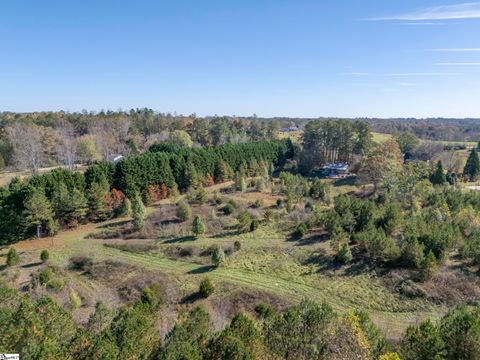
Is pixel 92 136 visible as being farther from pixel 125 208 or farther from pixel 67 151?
pixel 125 208

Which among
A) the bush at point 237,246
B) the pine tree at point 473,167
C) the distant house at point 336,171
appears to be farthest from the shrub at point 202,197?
the pine tree at point 473,167

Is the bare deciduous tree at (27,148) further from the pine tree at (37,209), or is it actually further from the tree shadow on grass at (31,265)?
the tree shadow on grass at (31,265)

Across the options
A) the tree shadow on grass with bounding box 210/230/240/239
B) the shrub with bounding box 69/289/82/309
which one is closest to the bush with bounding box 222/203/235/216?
the tree shadow on grass with bounding box 210/230/240/239

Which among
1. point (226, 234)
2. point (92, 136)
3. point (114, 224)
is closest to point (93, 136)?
point (92, 136)

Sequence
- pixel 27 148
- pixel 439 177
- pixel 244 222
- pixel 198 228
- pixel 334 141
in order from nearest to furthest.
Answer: pixel 198 228, pixel 244 222, pixel 439 177, pixel 27 148, pixel 334 141

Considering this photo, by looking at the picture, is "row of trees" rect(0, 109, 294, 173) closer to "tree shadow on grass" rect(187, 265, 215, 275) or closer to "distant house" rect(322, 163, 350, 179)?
"distant house" rect(322, 163, 350, 179)

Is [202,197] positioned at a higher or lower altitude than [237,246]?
higher

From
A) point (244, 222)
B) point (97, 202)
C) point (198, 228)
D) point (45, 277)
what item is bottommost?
point (45, 277)
